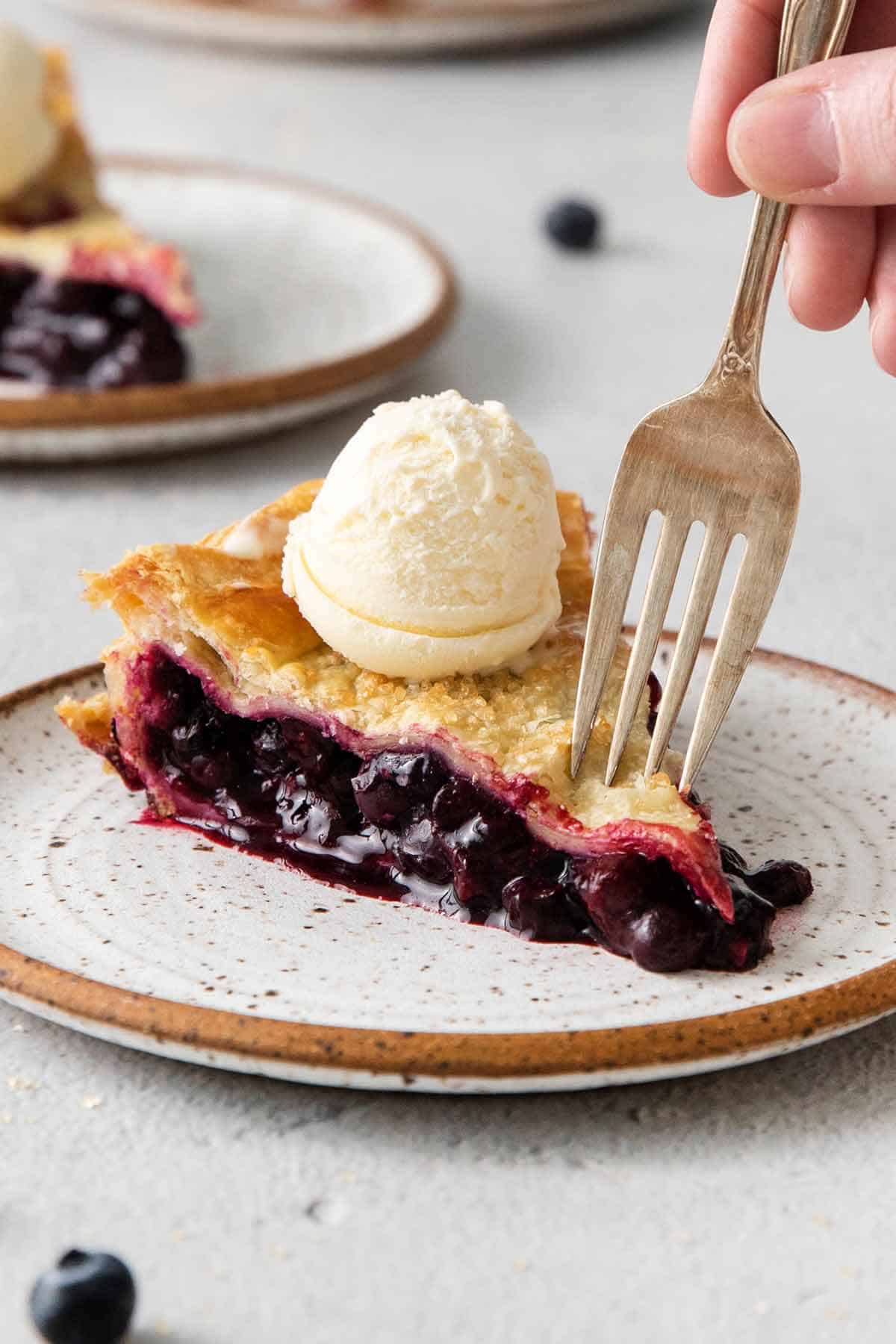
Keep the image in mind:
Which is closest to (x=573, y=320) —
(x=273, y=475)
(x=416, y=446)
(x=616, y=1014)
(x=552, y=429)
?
(x=552, y=429)

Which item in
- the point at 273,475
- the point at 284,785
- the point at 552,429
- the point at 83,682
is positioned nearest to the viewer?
the point at 284,785

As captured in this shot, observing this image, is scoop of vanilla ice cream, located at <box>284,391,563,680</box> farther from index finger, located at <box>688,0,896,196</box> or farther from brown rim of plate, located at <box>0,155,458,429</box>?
brown rim of plate, located at <box>0,155,458,429</box>

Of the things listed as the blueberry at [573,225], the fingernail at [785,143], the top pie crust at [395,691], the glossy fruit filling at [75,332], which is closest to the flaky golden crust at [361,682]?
the top pie crust at [395,691]

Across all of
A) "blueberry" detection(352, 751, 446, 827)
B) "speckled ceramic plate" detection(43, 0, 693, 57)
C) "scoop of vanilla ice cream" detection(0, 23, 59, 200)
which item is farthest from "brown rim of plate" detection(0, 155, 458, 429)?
"speckled ceramic plate" detection(43, 0, 693, 57)

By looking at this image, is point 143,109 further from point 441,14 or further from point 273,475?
point 273,475

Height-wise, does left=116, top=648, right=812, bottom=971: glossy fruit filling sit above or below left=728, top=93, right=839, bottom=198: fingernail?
below

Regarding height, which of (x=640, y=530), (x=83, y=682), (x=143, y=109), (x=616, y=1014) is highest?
(x=640, y=530)

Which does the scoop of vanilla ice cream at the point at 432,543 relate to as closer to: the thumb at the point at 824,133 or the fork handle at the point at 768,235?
the fork handle at the point at 768,235
